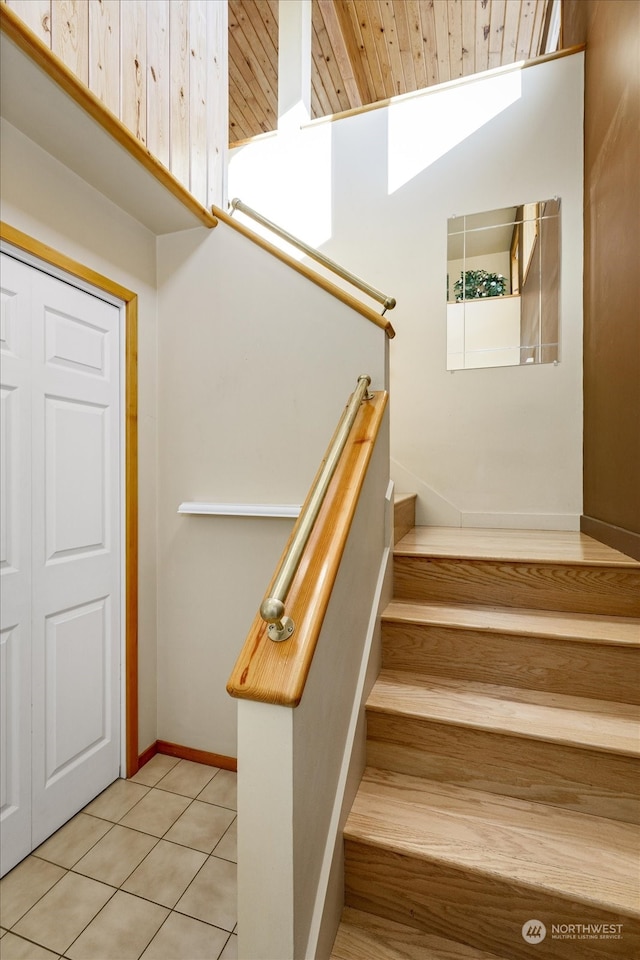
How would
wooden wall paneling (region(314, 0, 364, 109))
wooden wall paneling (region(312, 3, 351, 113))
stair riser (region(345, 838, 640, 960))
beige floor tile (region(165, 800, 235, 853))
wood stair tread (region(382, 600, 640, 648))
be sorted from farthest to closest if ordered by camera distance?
wooden wall paneling (region(312, 3, 351, 113))
wooden wall paneling (region(314, 0, 364, 109))
beige floor tile (region(165, 800, 235, 853))
wood stair tread (region(382, 600, 640, 648))
stair riser (region(345, 838, 640, 960))

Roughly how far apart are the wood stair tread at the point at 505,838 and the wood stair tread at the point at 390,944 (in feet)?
0.60

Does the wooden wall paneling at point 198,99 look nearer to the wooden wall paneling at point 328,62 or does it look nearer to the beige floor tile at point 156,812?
the wooden wall paneling at point 328,62

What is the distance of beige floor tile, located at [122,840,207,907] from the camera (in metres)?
1.48

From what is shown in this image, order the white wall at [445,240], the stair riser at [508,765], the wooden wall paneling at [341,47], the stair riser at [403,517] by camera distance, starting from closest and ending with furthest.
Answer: the stair riser at [508,765]
the stair riser at [403,517]
the white wall at [445,240]
the wooden wall paneling at [341,47]

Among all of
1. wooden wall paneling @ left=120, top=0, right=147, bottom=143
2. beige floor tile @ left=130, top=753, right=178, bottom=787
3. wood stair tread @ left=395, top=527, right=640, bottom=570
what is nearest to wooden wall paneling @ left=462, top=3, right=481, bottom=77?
wooden wall paneling @ left=120, top=0, right=147, bottom=143

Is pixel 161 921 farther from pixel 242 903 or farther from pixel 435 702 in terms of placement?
pixel 435 702

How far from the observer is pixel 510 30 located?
3373 millimetres

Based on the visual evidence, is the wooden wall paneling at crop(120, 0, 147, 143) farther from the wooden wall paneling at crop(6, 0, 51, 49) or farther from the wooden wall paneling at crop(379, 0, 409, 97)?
the wooden wall paneling at crop(379, 0, 409, 97)

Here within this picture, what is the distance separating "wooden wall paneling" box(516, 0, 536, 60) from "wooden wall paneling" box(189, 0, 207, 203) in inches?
98.3

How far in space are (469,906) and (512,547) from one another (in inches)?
48.4

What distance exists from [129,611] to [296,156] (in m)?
2.95

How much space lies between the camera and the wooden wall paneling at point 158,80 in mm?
1770

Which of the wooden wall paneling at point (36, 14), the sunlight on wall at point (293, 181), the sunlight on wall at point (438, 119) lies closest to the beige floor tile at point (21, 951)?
the wooden wall paneling at point (36, 14)

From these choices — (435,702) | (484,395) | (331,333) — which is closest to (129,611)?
(435,702)
